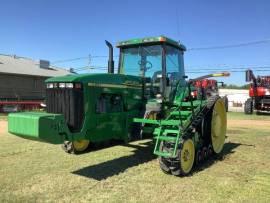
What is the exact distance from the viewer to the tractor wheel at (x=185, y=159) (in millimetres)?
6027

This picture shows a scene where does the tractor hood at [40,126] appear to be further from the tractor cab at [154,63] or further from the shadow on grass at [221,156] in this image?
the shadow on grass at [221,156]

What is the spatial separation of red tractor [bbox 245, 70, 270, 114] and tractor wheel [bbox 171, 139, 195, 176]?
1831 centimetres

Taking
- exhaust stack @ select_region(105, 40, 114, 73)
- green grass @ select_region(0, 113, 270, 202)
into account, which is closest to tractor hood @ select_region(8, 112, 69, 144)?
green grass @ select_region(0, 113, 270, 202)

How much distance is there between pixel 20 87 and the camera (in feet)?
103

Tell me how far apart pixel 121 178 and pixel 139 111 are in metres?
1.93

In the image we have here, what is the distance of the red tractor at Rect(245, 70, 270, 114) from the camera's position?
2330 cm

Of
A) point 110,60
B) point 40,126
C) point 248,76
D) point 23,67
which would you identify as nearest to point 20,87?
point 23,67

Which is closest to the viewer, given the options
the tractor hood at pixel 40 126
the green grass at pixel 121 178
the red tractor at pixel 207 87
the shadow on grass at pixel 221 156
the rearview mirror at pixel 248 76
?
the green grass at pixel 121 178

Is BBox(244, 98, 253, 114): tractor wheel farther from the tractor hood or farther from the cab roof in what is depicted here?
the tractor hood

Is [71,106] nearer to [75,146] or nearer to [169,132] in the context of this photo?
[75,146]

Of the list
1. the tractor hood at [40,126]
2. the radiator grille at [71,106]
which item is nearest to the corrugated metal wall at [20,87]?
the radiator grille at [71,106]

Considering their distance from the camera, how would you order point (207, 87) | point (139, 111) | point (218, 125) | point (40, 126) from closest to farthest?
point (40, 126)
point (139, 111)
point (218, 125)
point (207, 87)

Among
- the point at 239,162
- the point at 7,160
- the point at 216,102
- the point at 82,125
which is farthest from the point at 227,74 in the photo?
the point at 7,160

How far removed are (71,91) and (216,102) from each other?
3.54 m
